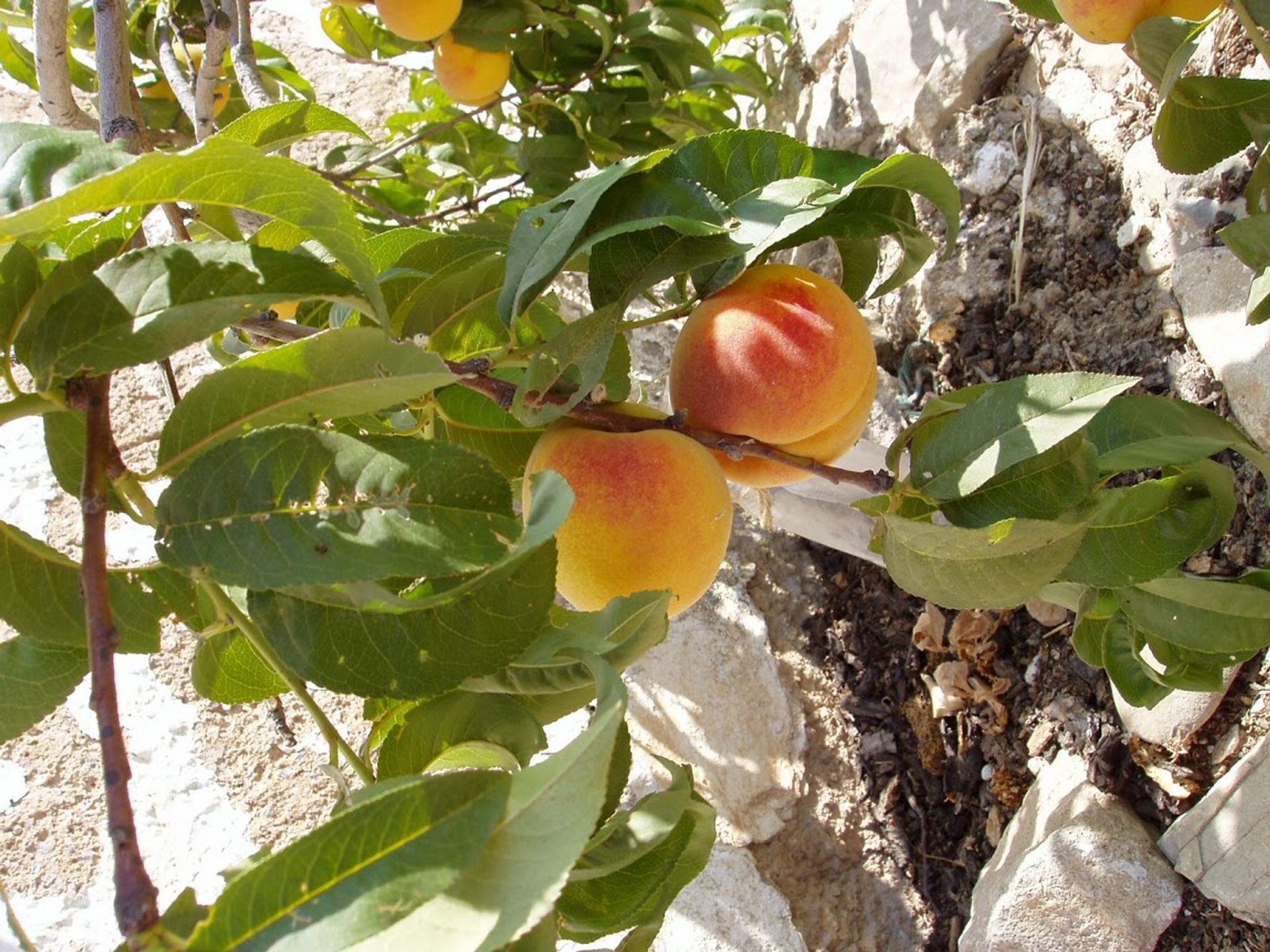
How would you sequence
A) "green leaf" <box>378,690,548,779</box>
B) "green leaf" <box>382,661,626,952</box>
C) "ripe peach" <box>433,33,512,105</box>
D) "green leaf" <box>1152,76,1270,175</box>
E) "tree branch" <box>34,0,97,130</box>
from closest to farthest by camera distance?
"green leaf" <box>382,661,626,952</box> < "green leaf" <box>378,690,548,779</box> < "green leaf" <box>1152,76,1270,175</box> < "tree branch" <box>34,0,97,130</box> < "ripe peach" <box>433,33,512,105</box>

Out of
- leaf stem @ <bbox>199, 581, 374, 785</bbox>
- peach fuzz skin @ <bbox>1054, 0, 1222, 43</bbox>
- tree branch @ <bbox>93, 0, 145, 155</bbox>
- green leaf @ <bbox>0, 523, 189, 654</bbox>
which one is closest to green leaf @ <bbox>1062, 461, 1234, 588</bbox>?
peach fuzz skin @ <bbox>1054, 0, 1222, 43</bbox>

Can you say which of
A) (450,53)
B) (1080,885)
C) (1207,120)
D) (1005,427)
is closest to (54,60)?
(450,53)

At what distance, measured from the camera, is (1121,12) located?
87cm

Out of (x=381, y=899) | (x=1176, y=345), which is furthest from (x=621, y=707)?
(x=1176, y=345)

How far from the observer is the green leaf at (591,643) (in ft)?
1.74

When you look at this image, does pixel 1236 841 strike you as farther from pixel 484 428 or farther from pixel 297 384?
pixel 297 384

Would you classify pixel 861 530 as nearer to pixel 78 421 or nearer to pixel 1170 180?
pixel 1170 180

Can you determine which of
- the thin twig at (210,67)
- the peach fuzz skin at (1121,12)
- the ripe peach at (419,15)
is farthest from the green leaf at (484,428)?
the ripe peach at (419,15)

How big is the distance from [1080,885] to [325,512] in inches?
35.9

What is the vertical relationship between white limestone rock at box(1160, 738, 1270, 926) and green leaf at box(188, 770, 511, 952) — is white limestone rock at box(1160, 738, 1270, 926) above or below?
below

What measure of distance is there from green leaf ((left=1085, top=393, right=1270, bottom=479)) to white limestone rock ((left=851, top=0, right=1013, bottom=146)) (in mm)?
789

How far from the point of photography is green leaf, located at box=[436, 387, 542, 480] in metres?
0.76

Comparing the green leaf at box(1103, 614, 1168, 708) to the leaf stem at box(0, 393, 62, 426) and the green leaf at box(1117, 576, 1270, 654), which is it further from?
the leaf stem at box(0, 393, 62, 426)

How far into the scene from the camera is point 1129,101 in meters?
1.23
